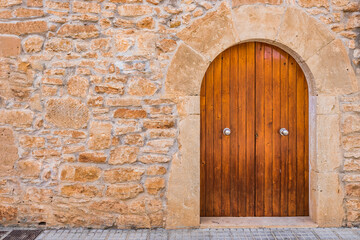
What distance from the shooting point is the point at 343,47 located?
3.09 m

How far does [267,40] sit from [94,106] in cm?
199

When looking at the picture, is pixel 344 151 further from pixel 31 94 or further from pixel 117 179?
pixel 31 94

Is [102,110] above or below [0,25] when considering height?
below

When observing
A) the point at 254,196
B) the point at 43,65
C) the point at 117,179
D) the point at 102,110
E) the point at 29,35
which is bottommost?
the point at 254,196

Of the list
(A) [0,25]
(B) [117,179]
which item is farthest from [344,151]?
(A) [0,25]

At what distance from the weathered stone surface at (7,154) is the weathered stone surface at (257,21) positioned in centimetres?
268

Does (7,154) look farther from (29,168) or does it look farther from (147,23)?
(147,23)

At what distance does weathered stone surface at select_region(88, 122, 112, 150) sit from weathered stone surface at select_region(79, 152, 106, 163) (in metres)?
0.07

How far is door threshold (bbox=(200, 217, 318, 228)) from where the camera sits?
10.2 feet

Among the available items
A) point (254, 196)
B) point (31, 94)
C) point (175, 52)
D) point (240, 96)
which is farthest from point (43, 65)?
point (254, 196)

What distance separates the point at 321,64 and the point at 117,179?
8.18ft

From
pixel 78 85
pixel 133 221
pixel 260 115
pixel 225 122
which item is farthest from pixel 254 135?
pixel 78 85

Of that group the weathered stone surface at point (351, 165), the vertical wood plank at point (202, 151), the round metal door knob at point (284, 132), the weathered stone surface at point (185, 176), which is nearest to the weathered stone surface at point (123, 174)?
the weathered stone surface at point (185, 176)

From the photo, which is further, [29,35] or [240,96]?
[240,96]
